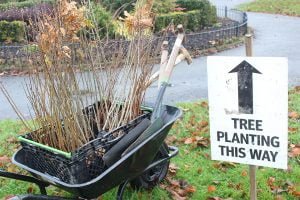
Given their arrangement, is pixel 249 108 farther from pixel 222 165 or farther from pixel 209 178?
pixel 222 165

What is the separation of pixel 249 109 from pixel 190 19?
31.2ft

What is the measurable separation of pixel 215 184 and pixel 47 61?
1795 millimetres

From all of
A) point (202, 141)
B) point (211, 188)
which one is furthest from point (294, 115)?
point (211, 188)

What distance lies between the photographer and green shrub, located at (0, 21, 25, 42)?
436 inches

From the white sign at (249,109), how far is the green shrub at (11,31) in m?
8.86

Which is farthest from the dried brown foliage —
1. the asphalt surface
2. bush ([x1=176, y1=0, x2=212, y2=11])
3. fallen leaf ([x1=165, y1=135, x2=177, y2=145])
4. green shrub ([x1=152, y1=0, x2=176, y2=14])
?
bush ([x1=176, y1=0, x2=212, y2=11])

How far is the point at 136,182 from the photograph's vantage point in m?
3.79

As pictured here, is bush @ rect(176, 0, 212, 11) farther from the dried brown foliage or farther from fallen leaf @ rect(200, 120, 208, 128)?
the dried brown foliage

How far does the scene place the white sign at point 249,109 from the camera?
282 cm

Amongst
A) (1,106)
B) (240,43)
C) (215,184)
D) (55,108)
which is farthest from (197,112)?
(240,43)

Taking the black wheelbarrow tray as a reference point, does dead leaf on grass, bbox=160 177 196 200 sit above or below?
below

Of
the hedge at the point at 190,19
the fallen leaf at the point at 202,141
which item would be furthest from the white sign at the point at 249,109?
the hedge at the point at 190,19

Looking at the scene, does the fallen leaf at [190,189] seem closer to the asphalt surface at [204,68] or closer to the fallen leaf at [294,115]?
the fallen leaf at [294,115]

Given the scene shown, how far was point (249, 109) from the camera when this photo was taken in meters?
2.92
